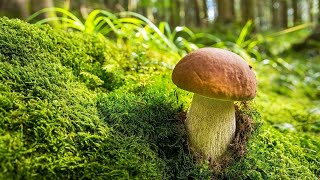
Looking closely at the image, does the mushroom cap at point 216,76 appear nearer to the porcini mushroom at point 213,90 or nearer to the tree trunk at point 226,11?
the porcini mushroom at point 213,90

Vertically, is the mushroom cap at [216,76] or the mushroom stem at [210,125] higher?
the mushroom cap at [216,76]

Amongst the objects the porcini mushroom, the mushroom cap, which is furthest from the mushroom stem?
the mushroom cap

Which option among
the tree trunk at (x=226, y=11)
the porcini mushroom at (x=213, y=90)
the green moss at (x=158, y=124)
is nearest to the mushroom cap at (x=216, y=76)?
the porcini mushroom at (x=213, y=90)

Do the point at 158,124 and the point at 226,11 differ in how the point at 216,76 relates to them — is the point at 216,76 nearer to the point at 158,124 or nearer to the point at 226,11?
the point at 158,124

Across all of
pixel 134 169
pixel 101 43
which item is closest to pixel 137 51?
pixel 101 43

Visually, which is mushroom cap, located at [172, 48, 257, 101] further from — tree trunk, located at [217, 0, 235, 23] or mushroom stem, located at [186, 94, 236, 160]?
tree trunk, located at [217, 0, 235, 23]

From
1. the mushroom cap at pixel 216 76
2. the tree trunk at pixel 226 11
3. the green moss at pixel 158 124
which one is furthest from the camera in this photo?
the tree trunk at pixel 226 11

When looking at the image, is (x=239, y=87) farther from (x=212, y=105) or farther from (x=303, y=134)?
(x=303, y=134)

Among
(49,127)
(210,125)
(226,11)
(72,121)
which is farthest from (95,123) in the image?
(226,11)
